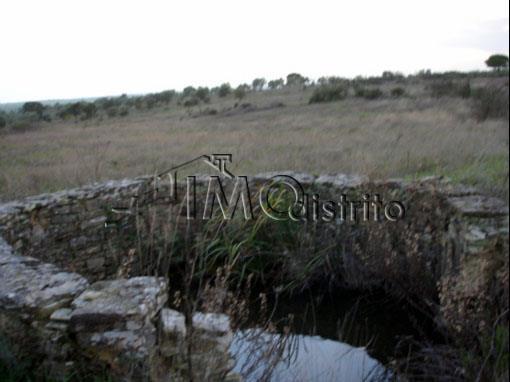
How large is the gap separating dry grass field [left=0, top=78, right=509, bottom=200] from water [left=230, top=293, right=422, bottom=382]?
1482 millimetres

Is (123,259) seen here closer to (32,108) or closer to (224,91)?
(32,108)

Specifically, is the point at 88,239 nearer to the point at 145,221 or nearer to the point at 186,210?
the point at 145,221

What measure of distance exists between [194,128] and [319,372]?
35.0ft

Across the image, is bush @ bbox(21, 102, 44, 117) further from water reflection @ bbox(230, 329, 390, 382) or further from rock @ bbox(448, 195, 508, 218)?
rock @ bbox(448, 195, 508, 218)

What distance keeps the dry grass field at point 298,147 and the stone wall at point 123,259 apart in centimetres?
51

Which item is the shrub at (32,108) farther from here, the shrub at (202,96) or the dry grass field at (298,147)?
the dry grass field at (298,147)

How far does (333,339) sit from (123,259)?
1971 millimetres

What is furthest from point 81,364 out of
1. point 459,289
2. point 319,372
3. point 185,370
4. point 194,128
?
point 194,128

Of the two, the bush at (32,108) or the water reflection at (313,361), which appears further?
the bush at (32,108)

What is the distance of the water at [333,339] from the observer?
12.2 feet

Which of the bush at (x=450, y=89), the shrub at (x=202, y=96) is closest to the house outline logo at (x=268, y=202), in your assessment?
the bush at (x=450, y=89)

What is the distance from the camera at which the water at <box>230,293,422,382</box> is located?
146 inches

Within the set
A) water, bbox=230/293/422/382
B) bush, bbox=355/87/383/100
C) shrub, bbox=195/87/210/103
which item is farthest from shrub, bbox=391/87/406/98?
water, bbox=230/293/422/382

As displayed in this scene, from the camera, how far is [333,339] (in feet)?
15.4
